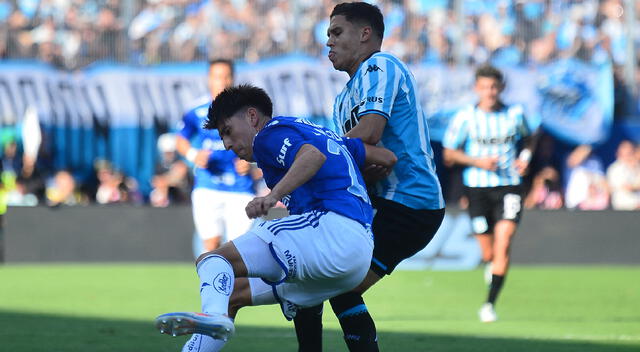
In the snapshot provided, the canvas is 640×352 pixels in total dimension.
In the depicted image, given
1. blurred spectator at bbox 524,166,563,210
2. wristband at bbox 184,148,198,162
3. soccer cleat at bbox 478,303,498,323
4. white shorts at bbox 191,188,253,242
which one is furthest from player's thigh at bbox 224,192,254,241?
blurred spectator at bbox 524,166,563,210

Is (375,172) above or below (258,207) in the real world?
below

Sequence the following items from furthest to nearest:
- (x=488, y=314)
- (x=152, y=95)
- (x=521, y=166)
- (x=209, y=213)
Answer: (x=152, y=95), (x=521, y=166), (x=209, y=213), (x=488, y=314)

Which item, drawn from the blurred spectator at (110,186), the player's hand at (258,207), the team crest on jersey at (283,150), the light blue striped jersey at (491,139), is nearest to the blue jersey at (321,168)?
the team crest on jersey at (283,150)

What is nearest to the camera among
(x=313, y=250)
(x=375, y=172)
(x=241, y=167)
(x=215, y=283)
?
(x=215, y=283)

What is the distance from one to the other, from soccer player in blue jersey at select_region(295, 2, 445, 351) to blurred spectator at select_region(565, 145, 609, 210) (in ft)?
41.8

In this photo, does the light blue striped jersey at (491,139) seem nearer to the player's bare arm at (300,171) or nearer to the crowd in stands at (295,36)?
the player's bare arm at (300,171)

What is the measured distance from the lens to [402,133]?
5898mm

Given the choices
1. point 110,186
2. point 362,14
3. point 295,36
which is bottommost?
point 110,186

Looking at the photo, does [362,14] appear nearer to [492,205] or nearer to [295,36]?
[492,205]

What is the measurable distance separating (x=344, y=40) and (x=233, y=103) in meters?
0.95

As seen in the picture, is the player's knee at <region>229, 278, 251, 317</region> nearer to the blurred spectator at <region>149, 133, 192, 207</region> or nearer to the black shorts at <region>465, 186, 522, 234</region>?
the black shorts at <region>465, 186, 522, 234</region>

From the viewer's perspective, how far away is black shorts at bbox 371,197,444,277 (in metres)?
5.90

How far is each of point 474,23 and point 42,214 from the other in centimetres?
794

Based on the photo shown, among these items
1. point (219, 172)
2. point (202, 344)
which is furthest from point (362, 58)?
point (219, 172)
